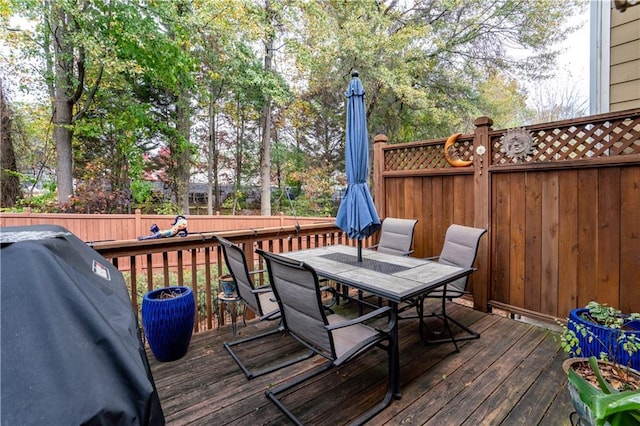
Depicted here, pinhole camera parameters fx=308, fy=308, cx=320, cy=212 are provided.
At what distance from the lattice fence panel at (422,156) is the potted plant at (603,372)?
2.09 meters

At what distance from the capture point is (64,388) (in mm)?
828

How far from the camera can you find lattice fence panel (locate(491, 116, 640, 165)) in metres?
2.66

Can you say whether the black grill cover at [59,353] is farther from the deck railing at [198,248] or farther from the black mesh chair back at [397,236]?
the black mesh chair back at [397,236]

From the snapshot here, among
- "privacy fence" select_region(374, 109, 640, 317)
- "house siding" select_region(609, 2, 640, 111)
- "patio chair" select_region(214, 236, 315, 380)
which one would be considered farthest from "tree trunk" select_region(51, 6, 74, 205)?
"house siding" select_region(609, 2, 640, 111)

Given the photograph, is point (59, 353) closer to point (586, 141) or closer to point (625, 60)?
point (586, 141)

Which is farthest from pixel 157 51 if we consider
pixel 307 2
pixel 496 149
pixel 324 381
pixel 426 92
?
pixel 324 381

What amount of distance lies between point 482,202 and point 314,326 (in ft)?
8.87

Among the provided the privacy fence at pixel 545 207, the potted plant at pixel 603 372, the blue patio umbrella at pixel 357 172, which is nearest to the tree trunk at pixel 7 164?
the blue patio umbrella at pixel 357 172

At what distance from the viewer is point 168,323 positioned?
242 centimetres

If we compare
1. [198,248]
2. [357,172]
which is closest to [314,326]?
[357,172]

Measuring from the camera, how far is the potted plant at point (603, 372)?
1.07 meters

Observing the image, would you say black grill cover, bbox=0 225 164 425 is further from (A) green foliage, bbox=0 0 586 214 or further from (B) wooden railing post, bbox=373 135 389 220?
(A) green foliage, bbox=0 0 586 214

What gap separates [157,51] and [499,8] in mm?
9108

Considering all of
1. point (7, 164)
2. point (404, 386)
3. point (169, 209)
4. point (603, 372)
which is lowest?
point (404, 386)
